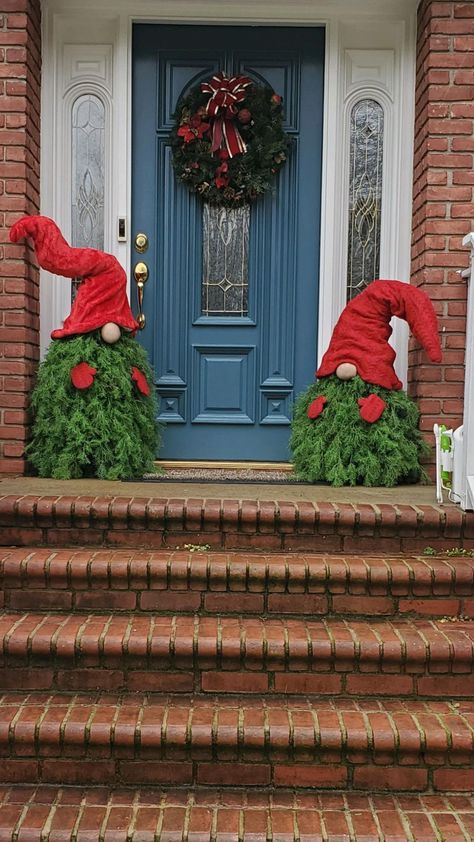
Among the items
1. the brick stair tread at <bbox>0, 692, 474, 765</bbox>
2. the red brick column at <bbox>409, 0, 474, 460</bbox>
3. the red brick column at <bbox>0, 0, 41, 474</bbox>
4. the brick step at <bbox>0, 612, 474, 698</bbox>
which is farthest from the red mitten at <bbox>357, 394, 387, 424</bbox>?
the red brick column at <bbox>0, 0, 41, 474</bbox>

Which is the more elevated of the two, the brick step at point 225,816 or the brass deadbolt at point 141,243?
the brass deadbolt at point 141,243

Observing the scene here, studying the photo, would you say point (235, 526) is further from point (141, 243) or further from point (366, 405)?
point (141, 243)

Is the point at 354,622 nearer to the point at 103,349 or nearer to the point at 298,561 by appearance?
the point at 298,561

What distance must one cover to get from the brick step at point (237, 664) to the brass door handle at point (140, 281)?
1975 mm

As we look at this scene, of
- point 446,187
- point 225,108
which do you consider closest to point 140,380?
→ point 225,108

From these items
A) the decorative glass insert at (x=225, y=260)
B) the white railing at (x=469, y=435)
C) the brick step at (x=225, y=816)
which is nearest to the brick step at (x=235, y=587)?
the white railing at (x=469, y=435)

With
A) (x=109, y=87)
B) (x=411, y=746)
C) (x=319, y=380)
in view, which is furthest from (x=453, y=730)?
(x=109, y=87)

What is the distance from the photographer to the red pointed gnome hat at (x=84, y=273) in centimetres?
338

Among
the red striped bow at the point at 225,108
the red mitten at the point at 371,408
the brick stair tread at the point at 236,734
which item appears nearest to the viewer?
the brick stair tread at the point at 236,734

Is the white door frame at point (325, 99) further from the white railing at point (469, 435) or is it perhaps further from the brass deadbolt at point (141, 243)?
the white railing at point (469, 435)

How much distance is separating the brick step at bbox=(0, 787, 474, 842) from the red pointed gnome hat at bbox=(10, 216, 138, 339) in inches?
82.8

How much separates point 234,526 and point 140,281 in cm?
173

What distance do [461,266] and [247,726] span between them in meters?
2.44

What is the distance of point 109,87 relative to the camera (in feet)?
12.3
